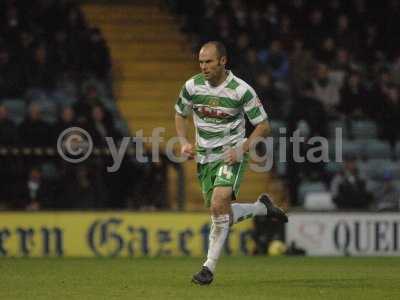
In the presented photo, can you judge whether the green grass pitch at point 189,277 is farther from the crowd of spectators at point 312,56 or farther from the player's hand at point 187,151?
the crowd of spectators at point 312,56

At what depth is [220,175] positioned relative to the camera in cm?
1033


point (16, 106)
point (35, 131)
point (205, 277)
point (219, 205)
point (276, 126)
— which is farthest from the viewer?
point (276, 126)

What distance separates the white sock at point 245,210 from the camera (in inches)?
430

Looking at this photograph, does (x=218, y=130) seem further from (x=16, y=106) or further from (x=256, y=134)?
(x=16, y=106)

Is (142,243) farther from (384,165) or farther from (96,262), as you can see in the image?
(384,165)

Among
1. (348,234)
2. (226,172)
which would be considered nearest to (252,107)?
(226,172)

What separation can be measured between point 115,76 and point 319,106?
378 centimetres

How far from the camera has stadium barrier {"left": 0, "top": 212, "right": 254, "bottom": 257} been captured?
52.1 ft

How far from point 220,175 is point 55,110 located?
8.20m

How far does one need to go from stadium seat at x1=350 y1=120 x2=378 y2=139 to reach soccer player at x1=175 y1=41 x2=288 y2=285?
30.9ft

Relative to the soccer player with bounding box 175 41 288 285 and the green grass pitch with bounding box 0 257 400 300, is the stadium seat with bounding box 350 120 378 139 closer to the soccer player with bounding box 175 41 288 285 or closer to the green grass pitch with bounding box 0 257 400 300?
the green grass pitch with bounding box 0 257 400 300

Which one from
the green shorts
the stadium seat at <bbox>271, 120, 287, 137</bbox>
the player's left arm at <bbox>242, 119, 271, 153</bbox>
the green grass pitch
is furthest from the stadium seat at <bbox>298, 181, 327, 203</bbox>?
the player's left arm at <bbox>242, 119, 271, 153</bbox>

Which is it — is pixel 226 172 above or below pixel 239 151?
below

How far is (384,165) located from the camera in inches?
747
